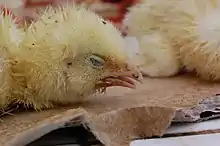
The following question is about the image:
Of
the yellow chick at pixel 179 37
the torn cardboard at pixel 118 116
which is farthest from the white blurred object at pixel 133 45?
the torn cardboard at pixel 118 116

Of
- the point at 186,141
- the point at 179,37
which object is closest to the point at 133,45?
the point at 179,37

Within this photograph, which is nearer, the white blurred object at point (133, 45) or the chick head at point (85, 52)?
the chick head at point (85, 52)

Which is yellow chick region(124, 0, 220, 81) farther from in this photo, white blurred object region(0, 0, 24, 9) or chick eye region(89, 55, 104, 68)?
white blurred object region(0, 0, 24, 9)

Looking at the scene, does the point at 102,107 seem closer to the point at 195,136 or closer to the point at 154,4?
the point at 195,136

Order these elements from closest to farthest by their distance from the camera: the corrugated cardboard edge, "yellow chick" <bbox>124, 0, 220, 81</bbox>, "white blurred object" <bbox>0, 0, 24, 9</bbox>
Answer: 1. the corrugated cardboard edge
2. "yellow chick" <bbox>124, 0, 220, 81</bbox>
3. "white blurred object" <bbox>0, 0, 24, 9</bbox>

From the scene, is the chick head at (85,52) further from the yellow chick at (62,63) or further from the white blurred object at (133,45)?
the white blurred object at (133,45)

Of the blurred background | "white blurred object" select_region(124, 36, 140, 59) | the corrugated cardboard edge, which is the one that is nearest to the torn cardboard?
the corrugated cardboard edge
